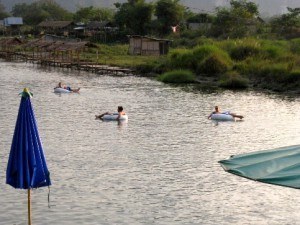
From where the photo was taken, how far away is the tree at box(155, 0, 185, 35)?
103 meters

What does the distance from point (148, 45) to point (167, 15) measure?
21.7 m

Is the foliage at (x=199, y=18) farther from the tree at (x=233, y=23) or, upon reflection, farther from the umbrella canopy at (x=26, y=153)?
the umbrella canopy at (x=26, y=153)

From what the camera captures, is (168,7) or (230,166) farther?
(168,7)

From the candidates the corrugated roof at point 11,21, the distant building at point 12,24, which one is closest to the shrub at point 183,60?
the distant building at point 12,24

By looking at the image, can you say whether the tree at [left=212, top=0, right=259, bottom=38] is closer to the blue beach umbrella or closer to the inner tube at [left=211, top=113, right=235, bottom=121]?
the inner tube at [left=211, top=113, right=235, bottom=121]

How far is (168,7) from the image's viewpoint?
10281cm

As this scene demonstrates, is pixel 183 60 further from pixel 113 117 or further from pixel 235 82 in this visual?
pixel 113 117

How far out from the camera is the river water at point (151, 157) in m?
18.6

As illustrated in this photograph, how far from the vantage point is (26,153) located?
12.9 metres

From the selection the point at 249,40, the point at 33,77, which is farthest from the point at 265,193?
the point at 249,40

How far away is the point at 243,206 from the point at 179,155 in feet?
24.4

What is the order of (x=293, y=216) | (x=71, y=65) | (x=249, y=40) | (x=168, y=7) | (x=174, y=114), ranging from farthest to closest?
(x=168, y=7)
(x=71, y=65)
(x=249, y=40)
(x=174, y=114)
(x=293, y=216)

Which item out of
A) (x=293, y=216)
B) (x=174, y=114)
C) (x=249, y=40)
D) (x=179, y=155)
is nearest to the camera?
(x=293, y=216)

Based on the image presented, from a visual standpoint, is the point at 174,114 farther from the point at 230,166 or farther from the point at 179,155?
the point at 230,166
